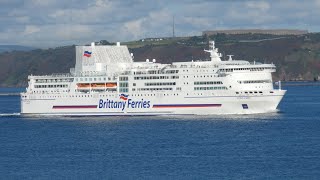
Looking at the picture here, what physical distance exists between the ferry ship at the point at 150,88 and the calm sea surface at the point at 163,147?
4.34 feet

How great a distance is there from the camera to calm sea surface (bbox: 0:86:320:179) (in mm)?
53562

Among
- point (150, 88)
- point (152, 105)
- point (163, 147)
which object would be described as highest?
point (150, 88)

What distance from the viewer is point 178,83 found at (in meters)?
85.3

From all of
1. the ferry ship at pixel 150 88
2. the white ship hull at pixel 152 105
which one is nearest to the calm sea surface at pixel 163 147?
the white ship hull at pixel 152 105

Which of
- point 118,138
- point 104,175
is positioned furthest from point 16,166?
point 118,138

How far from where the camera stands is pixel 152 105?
86.2 meters

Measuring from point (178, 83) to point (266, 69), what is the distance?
326 inches

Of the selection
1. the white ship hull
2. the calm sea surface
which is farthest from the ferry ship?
the calm sea surface

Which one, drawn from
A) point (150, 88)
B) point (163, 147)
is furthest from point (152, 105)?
point (163, 147)

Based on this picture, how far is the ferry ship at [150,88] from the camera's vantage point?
83375 mm

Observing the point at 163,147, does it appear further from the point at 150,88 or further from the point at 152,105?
the point at 150,88

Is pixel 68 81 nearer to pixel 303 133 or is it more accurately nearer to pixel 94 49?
pixel 94 49

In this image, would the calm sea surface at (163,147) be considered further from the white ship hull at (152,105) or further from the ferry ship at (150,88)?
the ferry ship at (150,88)

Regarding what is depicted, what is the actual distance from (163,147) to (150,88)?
75.7 feet
